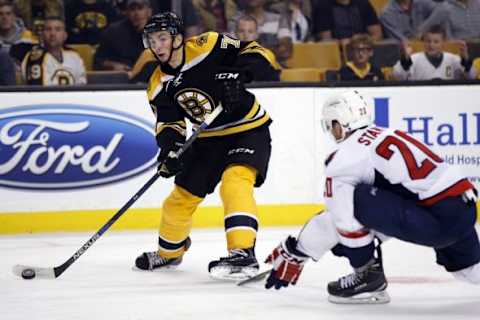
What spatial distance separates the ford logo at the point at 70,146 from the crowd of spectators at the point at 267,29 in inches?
12.5

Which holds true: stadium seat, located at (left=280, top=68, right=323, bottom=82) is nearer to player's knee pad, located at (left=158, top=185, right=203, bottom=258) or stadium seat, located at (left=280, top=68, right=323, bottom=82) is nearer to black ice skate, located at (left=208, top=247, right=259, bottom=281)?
player's knee pad, located at (left=158, top=185, right=203, bottom=258)

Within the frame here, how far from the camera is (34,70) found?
20.0 ft

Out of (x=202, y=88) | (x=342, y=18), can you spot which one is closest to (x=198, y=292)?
(x=202, y=88)

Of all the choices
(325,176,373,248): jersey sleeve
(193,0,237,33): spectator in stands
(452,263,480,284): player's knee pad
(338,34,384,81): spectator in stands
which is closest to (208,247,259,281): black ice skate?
(325,176,373,248): jersey sleeve

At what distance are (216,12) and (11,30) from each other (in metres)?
1.18

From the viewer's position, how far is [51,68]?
6125 millimetres

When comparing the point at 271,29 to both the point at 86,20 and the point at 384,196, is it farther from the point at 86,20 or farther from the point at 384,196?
the point at 384,196

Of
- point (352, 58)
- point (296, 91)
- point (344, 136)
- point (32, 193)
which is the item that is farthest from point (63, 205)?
point (344, 136)

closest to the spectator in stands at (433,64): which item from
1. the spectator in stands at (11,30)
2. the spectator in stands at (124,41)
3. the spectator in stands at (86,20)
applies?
the spectator in stands at (124,41)

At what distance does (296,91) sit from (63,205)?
134cm

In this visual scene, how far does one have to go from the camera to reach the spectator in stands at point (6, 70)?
19.6ft

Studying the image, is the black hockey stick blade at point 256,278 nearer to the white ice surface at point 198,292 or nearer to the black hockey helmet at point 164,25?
the white ice surface at point 198,292

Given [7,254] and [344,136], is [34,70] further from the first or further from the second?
[344,136]

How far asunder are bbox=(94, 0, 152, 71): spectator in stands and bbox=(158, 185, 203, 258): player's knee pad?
193cm
